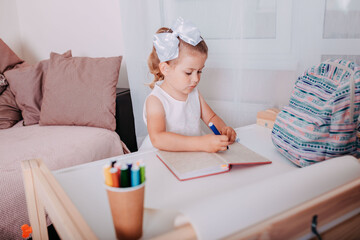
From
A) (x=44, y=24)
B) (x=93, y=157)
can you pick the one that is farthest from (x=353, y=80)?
(x=44, y=24)

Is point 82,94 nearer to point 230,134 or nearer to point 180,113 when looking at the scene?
point 180,113

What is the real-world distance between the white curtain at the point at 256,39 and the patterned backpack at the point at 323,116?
1.02ft

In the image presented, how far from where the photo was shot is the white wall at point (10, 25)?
95.8 inches

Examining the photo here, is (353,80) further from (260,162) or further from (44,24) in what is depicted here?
(44,24)

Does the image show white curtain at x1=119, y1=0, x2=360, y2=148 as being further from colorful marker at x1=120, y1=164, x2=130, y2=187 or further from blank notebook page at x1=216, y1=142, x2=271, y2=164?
colorful marker at x1=120, y1=164, x2=130, y2=187

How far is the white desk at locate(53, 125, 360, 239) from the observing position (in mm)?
502

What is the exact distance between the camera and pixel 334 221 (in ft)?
1.91

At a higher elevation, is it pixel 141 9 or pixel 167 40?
pixel 141 9

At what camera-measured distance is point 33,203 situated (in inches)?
31.5

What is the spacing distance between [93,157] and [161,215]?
980 mm

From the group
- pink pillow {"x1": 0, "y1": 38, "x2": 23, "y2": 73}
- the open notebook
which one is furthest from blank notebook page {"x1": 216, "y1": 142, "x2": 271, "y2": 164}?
pink pillow {"x1": 0, "y1": 38, "x2": 23, "y2": 73}

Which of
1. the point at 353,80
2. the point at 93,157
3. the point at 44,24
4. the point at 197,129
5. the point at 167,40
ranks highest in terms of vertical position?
the point at 44,24

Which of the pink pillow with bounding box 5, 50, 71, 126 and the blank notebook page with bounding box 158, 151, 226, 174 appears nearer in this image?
the blank notebook page with bounding box 158, 151, 226, 174

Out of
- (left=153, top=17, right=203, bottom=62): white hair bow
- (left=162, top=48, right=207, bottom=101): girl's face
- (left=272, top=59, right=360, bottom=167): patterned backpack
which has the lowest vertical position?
(left=272, top=59, right=360, bottom=167): patterned backpack
